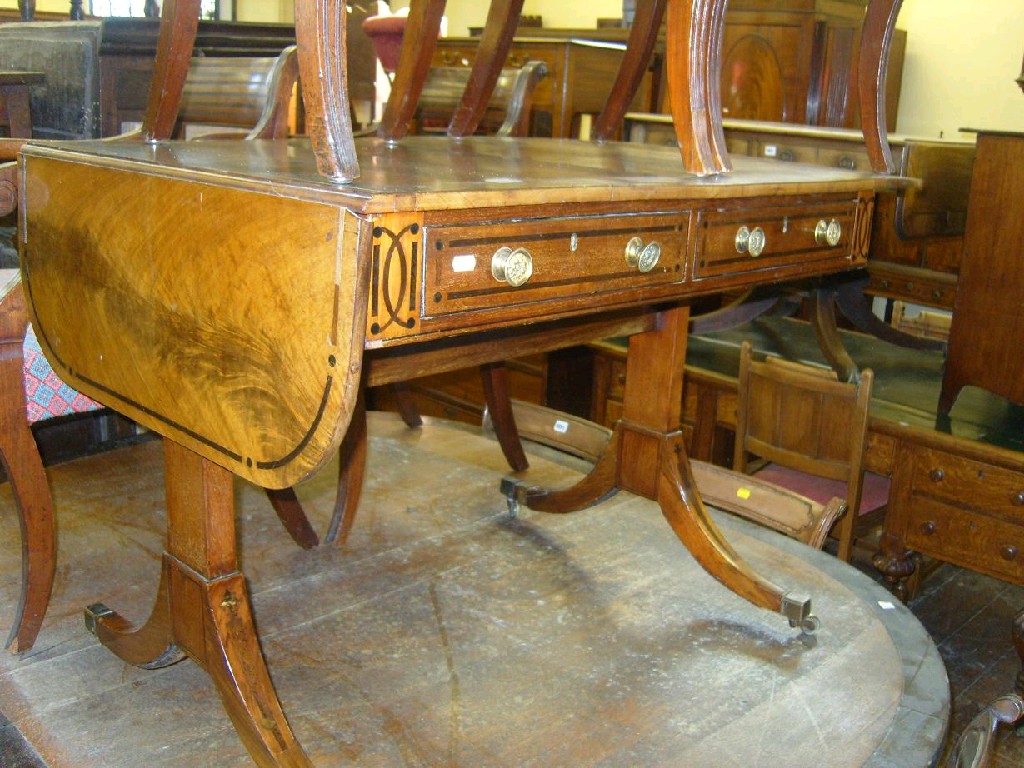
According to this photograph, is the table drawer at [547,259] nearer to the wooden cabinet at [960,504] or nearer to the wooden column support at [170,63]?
the wooden column support at [170,63]

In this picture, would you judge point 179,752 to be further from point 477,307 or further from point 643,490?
point 643,490

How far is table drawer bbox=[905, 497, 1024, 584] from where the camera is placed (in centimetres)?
263

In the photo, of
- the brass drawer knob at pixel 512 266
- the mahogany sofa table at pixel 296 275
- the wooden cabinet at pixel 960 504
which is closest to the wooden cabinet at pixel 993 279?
the wooden cabinet at pixel 960 504

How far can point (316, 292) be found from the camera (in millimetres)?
978

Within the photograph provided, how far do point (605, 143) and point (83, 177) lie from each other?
107 cm

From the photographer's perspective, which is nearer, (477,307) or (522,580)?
(477,307)

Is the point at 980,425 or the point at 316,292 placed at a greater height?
the point at 316,292

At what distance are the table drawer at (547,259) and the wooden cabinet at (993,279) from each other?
5.80ft

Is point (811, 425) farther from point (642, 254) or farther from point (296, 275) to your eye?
point (296, 275)

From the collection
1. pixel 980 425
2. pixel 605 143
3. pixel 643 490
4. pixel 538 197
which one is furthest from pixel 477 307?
pixel 980 425

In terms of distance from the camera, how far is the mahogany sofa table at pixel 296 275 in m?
0.99

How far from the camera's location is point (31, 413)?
1650 millimetres

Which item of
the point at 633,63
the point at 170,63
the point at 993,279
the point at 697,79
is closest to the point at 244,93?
the point at 170,63

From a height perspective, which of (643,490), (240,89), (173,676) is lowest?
(173,676)
